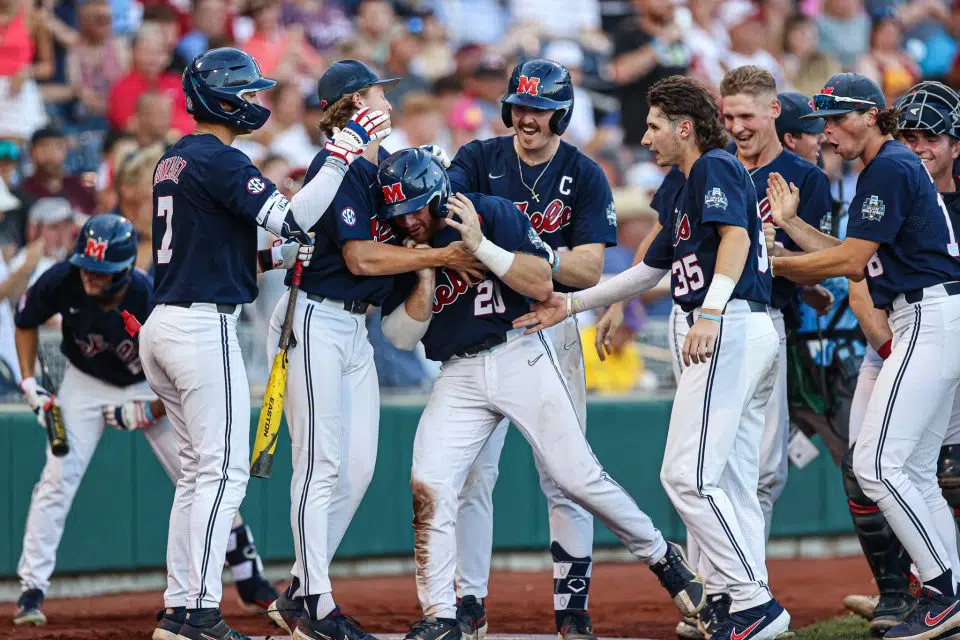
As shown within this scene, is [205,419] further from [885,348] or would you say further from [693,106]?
[885,348]

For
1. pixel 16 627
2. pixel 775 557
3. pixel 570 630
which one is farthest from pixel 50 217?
pixel 775 557

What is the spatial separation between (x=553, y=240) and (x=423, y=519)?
142 centimetres

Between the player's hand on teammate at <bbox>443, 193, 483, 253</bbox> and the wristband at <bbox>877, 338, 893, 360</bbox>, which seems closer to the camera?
the player's hand on teammate at <bbox>443, 193, 483, 253</bbox>

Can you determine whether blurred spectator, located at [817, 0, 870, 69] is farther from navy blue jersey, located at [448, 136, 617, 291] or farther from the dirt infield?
navy blue jersey, located at [448, 136, 617, 291]

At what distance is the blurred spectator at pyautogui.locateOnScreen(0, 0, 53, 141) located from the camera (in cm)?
917

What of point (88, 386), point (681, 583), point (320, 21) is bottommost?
point (681, 583)

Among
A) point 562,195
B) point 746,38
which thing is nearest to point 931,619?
point 562,195

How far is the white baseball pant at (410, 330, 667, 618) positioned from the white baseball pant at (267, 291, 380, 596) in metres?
0.30

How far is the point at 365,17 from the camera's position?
11109 mm

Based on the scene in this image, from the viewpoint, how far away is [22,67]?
Answer: 928 cm

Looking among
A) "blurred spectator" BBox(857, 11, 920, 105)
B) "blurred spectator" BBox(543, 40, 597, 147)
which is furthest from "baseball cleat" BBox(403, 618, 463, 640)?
"blurred spectator" BBox(857, 11, 920, 105)

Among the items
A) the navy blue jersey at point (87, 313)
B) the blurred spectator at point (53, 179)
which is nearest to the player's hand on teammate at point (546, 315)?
the navy blue jersey at point (87, 313)

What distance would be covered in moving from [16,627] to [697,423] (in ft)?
12.4

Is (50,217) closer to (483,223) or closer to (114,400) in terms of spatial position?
(114,400)
